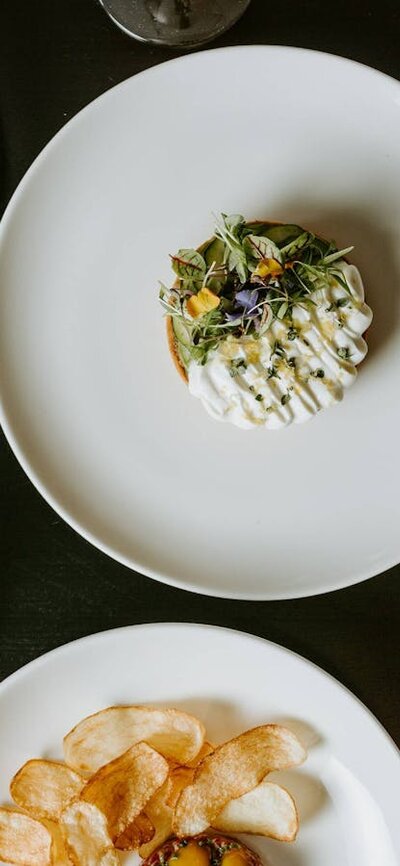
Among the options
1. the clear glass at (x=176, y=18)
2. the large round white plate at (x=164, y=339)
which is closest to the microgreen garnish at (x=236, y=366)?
the large round white plate at (x=164, y=339)

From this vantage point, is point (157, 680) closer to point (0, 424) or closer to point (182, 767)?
point (182, 767)

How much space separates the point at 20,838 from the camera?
1132mm

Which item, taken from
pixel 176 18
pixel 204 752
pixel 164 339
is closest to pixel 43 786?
pixel 204 752

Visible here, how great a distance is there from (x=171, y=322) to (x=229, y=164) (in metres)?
0.20

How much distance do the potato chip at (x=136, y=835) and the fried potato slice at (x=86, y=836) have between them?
0.04 feet

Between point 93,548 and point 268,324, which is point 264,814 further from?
point 268,324

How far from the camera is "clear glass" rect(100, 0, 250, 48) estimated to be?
111 cm

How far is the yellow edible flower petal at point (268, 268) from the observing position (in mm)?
987

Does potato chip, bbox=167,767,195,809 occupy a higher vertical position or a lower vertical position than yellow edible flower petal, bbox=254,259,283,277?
lower

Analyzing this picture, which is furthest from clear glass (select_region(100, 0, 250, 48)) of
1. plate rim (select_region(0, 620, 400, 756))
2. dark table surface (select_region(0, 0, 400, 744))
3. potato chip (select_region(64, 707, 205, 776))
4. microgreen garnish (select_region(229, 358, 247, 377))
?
potato chip (select_region(64, 707, 205, 776))

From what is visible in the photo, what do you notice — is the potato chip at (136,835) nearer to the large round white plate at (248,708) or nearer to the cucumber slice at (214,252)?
the large round white plate at (248,708)

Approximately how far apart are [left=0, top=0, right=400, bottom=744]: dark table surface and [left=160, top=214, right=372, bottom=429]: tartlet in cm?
25

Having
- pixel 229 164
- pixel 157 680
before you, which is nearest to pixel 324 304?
pixel 229 164

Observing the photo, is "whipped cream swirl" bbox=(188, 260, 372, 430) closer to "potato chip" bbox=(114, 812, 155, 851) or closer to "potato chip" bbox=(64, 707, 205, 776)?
"potato chip" bbox=(64, 707, 205, 776)
